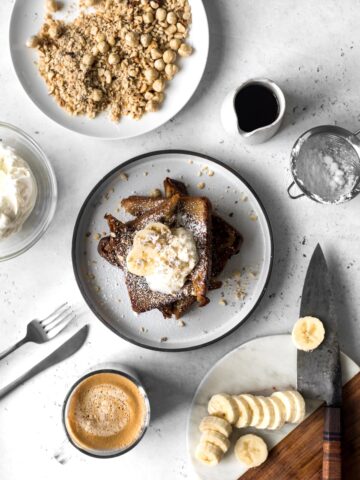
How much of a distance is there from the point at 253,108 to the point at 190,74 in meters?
0.23

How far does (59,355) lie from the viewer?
1862mm

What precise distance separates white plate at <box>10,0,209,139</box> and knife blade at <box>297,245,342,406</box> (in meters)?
0.64

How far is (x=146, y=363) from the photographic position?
1.88 metres

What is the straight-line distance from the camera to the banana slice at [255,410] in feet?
5.81

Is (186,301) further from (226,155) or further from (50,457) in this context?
(50,457)

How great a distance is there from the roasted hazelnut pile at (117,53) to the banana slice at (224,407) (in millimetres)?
890

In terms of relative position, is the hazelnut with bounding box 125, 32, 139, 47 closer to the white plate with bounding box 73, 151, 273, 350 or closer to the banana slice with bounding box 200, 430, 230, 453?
the white plate with bounding box 73, 151, 273, 350

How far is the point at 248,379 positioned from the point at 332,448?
0.31 metres

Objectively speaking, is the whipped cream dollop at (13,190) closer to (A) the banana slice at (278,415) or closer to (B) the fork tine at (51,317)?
(B) the fork tine at (51,317)

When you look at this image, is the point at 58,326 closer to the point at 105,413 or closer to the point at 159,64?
the point at 105,413

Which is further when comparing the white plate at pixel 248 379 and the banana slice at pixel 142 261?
the white plate at pixel 248 379

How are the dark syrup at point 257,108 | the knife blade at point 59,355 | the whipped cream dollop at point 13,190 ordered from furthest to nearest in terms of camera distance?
the knife blade at point 59,355, the dark syrup at point 257,108, the whipped cream dollop at point 13,190

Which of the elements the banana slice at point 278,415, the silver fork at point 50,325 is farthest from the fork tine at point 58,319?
the banana slice at point 278,415

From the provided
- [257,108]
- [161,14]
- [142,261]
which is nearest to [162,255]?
[142,261]
